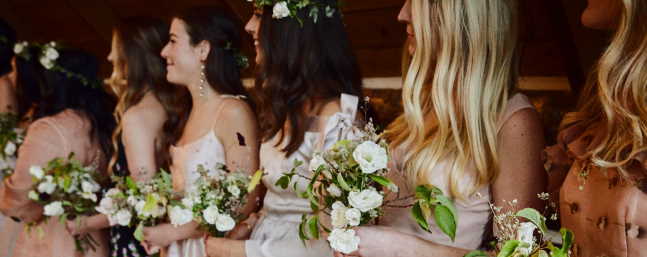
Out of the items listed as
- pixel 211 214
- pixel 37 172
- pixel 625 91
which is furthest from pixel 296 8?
pixel 37 172

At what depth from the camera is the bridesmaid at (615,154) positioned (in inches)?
51.4

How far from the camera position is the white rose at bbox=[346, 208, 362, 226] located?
1.44 m

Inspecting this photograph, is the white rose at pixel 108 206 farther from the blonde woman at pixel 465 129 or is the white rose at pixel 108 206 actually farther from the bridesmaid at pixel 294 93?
the blonde woman at pixel 465 129

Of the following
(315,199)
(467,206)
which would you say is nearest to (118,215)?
(315,199)

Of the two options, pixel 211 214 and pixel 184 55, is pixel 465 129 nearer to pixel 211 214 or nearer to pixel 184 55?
pixel 211 214

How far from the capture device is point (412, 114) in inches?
69.5

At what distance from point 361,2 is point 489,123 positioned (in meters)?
1.68

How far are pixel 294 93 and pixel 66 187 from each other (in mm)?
1384

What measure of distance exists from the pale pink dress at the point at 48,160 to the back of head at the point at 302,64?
135cm

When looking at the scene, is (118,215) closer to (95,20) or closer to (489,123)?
(489,123)

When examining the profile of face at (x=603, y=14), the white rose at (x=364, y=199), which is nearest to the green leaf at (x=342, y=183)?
the white rose at (x=364, y=199)

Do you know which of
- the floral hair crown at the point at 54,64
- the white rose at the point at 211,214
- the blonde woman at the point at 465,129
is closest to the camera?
the blonde woman at the point at 465,129

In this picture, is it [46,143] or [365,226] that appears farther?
[46,143]

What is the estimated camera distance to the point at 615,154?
1.35 meters
